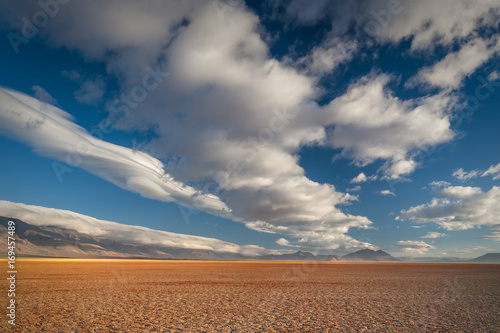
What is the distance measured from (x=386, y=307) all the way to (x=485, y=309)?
6.17m

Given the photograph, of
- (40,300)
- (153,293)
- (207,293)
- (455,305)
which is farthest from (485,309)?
(40,300)

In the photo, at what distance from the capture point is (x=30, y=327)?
12.2 meters

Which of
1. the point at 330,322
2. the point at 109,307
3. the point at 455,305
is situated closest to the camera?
the point at 330,322

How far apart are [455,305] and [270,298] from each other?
1245 cm

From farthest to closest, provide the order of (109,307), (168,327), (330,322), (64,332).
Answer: (109,307), (330,322), (168,327), (64,332)

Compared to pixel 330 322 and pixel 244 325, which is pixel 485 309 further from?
pixel 244 325

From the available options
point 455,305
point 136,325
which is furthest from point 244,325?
point 455,305

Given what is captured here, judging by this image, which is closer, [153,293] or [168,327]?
[168,327]

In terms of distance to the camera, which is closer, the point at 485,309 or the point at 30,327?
the point at 30,327

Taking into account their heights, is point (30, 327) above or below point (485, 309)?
above

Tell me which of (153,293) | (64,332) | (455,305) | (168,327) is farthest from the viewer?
(153,293)

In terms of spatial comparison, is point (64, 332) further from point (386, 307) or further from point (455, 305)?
point (455, 305)

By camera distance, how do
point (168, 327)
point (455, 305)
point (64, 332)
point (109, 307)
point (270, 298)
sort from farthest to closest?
point (270, 298) < point (455, 305) < point (109, 307) < point (168, 327) < point (64, 332)

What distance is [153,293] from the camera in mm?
21719
